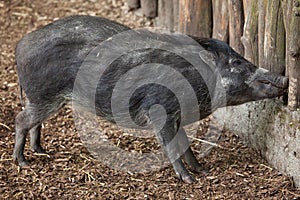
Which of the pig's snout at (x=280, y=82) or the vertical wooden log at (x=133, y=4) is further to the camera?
the vertical wooden log at (x=133, y=4)

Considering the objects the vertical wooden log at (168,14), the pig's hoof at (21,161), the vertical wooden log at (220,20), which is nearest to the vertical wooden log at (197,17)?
the vertical wooden log at (220,20)

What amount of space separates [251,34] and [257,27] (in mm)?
77

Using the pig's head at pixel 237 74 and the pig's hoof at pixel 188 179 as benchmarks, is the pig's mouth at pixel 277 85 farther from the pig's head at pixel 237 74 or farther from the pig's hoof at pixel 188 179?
the pig's hoof at pixel 188 179

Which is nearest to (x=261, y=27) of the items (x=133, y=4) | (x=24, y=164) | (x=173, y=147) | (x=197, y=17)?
(x=173, y=147)

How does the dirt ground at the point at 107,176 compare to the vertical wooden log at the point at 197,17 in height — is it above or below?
below

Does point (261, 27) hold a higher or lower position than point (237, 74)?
higher

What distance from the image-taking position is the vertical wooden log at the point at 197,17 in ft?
20.1

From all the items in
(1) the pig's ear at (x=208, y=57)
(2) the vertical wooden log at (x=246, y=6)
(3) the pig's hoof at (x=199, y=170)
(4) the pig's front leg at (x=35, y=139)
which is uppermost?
(2) the vertical wooden log at (x=246, y=6)

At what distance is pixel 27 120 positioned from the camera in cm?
517

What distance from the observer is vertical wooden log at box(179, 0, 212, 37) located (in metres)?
6.14

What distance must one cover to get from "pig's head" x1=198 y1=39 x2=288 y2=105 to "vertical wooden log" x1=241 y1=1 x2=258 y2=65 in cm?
27

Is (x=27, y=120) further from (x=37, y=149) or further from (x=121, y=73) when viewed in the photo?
(x=121, y=73)

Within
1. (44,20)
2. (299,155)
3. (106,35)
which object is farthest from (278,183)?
(44,20)

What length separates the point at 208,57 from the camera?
4.94 meters
